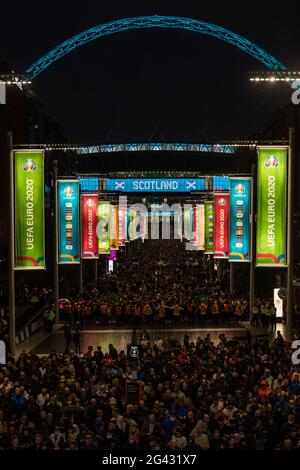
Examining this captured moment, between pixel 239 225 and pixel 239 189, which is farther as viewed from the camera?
pixel 239 225

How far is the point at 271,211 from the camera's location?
24.4 metres

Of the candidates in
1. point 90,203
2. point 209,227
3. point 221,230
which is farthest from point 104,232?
point 221,230

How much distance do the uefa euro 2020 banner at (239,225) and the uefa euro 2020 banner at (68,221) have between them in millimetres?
6614

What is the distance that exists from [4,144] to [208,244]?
13.0 metres

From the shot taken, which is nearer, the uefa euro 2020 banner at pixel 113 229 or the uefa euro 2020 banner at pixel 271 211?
the uefa euro 2020 banner at pixel 271 211

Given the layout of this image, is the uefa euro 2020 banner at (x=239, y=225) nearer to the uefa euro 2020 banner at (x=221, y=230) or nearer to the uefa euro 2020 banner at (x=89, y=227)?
the uefa euro 2020 banner at (x=221, y=230)

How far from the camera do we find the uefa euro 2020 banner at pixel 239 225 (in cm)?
3092

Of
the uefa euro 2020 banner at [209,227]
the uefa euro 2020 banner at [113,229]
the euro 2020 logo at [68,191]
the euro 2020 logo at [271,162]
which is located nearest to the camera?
the euro 2020 logo at [271,162]

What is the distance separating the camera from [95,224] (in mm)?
36469

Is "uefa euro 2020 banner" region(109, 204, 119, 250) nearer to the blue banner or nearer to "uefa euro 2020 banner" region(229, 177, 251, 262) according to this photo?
"uefa euro 2020 banner" region(229, 177, 251, 262)

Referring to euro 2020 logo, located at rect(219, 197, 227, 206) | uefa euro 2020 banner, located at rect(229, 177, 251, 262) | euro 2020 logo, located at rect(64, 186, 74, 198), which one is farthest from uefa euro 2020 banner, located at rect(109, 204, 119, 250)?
uefa euro 2020 banner, located at rect(229, 177, 251, 262)

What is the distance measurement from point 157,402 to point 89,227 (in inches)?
834

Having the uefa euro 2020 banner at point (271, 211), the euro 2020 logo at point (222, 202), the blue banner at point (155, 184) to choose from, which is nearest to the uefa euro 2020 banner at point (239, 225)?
the euro 2020 logo at point (222, 202)

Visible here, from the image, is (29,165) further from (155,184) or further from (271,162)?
(155,184)
